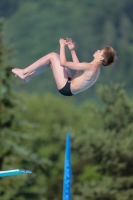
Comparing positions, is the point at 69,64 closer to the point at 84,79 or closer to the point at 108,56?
the point at 84,79

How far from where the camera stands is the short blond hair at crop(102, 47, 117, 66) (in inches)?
440

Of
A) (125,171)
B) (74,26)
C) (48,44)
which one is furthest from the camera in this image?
(74,26)

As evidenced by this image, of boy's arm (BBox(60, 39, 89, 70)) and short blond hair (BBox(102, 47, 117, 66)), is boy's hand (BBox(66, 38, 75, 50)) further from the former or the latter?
short blond hair (BBox(102, 47, 117, 66))

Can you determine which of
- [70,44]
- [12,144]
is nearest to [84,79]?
[70,44]

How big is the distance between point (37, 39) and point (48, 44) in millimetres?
6743

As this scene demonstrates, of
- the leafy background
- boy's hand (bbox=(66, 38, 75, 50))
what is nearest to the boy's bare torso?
boy's hand (bbox=(66, 38, 75, 50))

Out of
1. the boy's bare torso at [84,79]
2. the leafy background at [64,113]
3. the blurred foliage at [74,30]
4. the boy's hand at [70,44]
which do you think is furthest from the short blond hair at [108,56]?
the blurred foliage at [74,30]

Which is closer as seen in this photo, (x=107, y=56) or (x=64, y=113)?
(x=107, y=56)

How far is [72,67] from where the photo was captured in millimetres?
11047

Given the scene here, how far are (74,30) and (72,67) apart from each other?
147990mm

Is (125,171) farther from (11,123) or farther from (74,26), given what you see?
(74,26)

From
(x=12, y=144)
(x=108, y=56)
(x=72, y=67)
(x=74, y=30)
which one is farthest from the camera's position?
(x=74, y=30)

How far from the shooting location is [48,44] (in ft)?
486

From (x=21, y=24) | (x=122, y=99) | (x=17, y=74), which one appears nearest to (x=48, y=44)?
(x=21, y=24)
